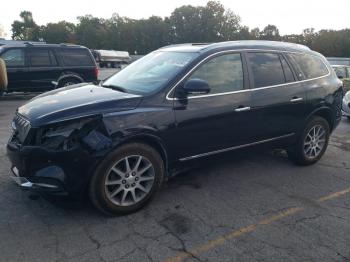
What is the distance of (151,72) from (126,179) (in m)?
1.49

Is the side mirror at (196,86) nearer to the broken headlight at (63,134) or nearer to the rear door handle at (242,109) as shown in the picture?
the rear door handle at (242,109)

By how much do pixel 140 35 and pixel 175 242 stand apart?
77236 mm

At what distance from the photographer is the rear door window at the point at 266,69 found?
4.62m

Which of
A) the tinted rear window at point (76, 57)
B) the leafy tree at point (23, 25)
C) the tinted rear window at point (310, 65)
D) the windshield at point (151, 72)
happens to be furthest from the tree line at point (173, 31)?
the windshield at point (151, 72)

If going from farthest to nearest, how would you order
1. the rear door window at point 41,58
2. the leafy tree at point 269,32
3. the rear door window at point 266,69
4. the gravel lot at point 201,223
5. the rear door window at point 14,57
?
the leafy tree at point 269,32
the rear door window at point 41,58
the rear door window at point 14,57
the rear door window at point 266,69
the gravel lot at point 201,223

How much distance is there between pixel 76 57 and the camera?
451 inches

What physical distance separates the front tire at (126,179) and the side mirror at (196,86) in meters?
0.79

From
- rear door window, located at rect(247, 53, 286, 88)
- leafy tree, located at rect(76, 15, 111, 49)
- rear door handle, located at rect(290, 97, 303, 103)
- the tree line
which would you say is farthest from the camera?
leafy tree, located at rect(76, 15, 111, 49)

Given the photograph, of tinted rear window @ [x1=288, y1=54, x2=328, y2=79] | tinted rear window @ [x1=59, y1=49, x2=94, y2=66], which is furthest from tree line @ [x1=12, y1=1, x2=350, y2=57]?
tinted rear window @ [x1=288, y1=54, x2=328, y2=79]

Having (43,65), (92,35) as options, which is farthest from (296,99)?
(92,35)

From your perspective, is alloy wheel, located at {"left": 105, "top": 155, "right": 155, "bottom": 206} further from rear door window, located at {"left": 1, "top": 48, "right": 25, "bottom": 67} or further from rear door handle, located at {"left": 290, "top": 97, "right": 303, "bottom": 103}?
rear door window, located at {"left": 1, "top": 48, "right": 25, "bottom": 67}

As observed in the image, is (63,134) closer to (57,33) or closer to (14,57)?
(14,57)

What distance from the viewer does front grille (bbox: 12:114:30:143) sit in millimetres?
3467

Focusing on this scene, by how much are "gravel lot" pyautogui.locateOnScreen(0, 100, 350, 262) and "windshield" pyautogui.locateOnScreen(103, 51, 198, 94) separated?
1209 millimetres
